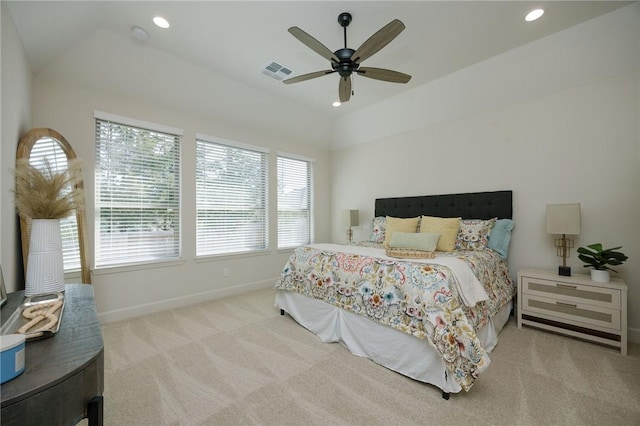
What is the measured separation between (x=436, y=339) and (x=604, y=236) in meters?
2.33

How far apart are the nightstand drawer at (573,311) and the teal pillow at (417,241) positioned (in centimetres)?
104

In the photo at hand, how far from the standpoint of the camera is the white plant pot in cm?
233

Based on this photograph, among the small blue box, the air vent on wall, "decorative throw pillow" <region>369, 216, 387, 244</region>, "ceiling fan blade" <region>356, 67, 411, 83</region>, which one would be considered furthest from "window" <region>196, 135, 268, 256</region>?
the small blue box

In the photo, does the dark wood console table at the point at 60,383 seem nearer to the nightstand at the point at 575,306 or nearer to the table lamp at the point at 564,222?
the nightstand at the point at 575,306

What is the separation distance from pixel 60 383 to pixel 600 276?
11.9 feet

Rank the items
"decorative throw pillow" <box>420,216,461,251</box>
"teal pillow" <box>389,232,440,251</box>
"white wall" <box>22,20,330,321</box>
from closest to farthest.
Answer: "white wall" <box>22,20,330,321</box>
"teal pillow" <box>389,232,440,251</box>
"decorative throw pillow" <box>420,216,461,251</box>

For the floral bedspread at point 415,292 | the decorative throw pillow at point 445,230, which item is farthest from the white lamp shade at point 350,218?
the floral bedspread at point 415,292

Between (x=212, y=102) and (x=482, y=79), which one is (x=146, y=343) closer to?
(x=212, y=102)

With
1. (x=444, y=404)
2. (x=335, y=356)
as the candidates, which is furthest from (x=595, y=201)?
(x=335, y=356)

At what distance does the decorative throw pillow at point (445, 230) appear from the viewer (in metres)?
3.04

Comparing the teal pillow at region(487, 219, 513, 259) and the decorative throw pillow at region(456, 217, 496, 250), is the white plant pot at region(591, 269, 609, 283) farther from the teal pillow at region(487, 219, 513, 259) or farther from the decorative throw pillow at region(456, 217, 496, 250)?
the decorative throw pillow at region(456, 217, 496, 250)

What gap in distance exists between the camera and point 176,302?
11.0ft

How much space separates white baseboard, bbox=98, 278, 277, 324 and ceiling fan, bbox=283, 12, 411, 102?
2.99m

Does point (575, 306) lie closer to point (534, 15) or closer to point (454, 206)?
point (454, 206)
